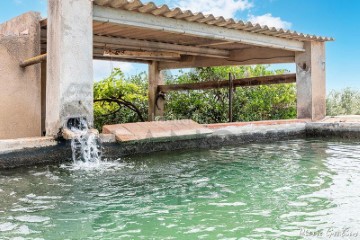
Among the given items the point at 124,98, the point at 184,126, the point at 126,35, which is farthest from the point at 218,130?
the point at 124,98

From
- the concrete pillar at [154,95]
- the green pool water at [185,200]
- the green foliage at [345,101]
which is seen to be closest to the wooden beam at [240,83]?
the concrete pillar at [154,95]

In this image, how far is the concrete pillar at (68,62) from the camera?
6.27m

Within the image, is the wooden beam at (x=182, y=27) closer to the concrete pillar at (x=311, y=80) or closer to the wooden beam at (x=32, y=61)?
the concrete pillar at (x=311, y=80)

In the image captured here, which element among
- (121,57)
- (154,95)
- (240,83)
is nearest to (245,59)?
(240,83)

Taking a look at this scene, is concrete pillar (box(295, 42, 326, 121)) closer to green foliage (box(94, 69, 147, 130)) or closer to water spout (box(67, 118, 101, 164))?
green foliage (box(94, 69, 147, 130))

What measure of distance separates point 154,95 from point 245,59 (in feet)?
10.9

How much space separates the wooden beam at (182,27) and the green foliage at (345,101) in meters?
7.38

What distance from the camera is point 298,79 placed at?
1117 cm

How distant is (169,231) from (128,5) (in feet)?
15.5

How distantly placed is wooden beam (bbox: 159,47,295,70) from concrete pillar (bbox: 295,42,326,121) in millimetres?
393

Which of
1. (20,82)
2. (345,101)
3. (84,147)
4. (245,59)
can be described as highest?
(245,59)

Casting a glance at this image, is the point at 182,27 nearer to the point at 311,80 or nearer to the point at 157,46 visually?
the point at 157,46

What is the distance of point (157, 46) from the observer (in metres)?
10.4

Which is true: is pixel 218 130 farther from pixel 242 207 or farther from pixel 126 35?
pixel 242 207
